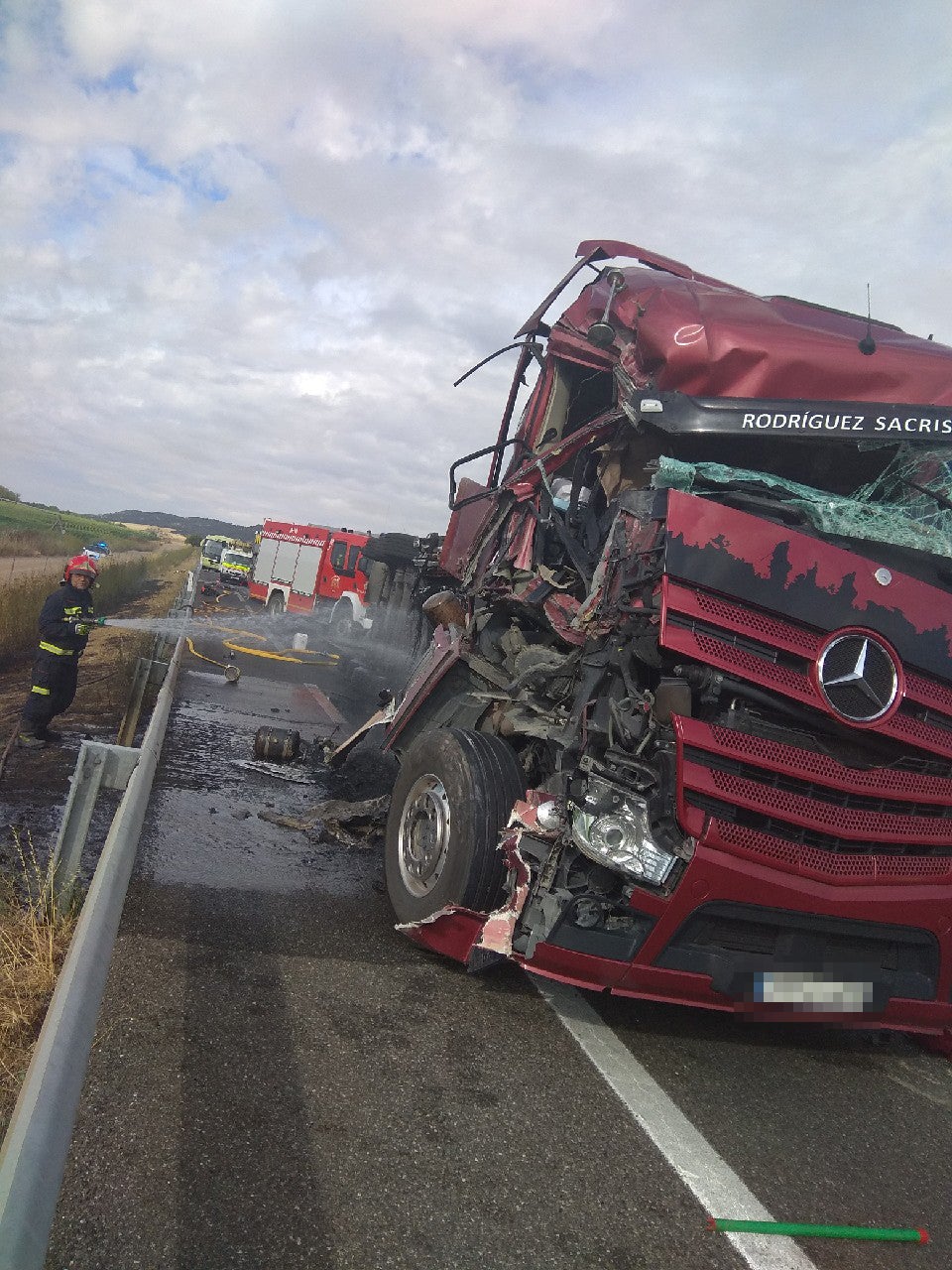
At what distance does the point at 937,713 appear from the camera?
3.25 m

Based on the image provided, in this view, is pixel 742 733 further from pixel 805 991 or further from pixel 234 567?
pixel 234 567

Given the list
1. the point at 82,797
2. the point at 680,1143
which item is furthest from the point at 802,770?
the point at 82,797

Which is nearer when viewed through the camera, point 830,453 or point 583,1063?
point 583,1063

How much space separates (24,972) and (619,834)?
2.10 m

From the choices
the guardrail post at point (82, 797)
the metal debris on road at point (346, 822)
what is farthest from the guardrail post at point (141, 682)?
the guardrail post at point (82, 797)

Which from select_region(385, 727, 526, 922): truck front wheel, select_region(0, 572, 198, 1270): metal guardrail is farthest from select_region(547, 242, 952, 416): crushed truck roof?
select_region(0, 572, 198, 1270): metal guardrail

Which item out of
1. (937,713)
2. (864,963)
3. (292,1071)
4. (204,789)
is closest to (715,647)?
(937,713)

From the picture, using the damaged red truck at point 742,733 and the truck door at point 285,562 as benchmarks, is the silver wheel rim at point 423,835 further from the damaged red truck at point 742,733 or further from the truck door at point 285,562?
the truck door at point 285,562

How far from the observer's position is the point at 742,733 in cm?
307

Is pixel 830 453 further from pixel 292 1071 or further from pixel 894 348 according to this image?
pixel 292 1071

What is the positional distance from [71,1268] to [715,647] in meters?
2.41

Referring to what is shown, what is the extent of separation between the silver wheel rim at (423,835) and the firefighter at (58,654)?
4520 mm

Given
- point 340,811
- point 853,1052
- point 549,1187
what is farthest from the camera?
point 340,811

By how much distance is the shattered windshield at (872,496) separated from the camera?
11.9 ft
